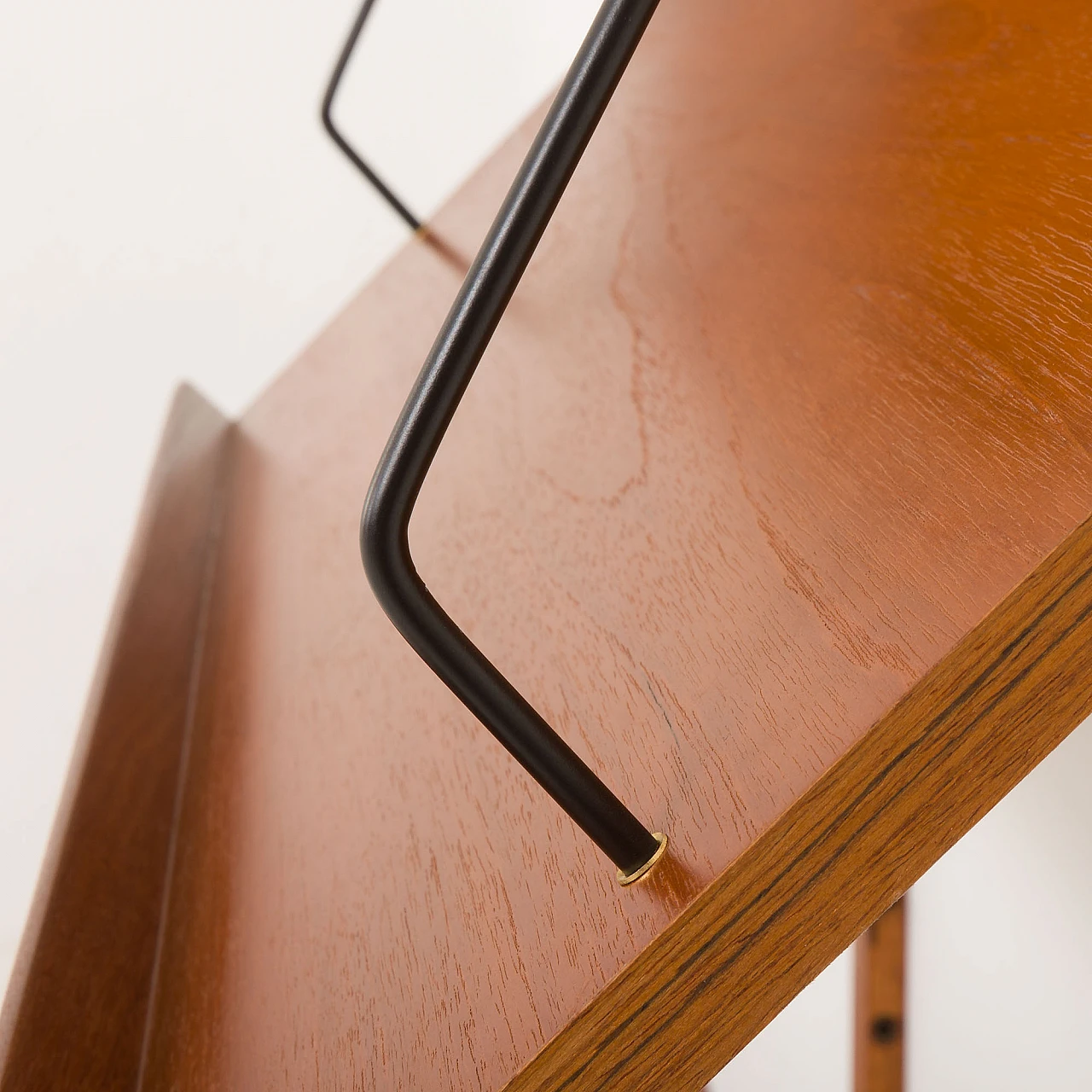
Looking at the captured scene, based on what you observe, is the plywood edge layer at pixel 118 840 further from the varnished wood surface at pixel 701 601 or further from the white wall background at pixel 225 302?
the white wall background at pixel 225 302

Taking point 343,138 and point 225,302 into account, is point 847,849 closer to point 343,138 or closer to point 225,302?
point 343,138

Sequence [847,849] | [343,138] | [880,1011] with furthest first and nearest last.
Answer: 1. [343,138]
2. [880,1011]
3. [847,849]

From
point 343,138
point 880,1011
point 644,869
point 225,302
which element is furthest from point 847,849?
point 225,302

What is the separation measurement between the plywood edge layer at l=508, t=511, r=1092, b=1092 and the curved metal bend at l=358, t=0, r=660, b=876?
29 mm

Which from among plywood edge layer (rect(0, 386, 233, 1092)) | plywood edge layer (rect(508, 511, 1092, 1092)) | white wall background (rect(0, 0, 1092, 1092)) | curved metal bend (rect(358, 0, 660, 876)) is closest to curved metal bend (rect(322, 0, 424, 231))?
plywood edge layer (rect(0, 386, 233, 1092))

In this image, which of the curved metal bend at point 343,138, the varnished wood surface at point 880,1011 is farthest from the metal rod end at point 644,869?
the curved metal bend at point 343,138

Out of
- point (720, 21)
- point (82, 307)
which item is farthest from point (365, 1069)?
point (82, 307)

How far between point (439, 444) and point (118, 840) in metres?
0.36

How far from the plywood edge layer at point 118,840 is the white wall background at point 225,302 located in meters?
0.24

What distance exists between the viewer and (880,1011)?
2.31ft

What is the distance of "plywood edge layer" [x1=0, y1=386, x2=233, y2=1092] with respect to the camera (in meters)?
0.43

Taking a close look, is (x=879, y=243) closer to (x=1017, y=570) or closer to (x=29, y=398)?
(x=1017, y=570)

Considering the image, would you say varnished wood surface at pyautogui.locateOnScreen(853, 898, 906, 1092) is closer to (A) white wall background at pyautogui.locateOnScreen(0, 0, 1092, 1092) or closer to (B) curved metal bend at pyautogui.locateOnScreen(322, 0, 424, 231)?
(A) white wall background at pyautogui.locateOnScreen(0, 0, 1092, 1092)

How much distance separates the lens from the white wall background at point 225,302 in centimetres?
63
